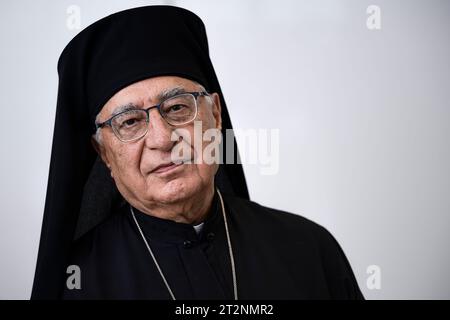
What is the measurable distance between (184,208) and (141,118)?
1.27 ft

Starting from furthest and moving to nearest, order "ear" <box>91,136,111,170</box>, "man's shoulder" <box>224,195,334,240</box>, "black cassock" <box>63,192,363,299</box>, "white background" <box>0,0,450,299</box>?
"white background" <box>0,0,450,299</box>, "man's shoulder" <box>224,195,334,240</box>, "ear" <box>91,136,111,170</box>, "black cassock" <box>63,192,363,299</box>

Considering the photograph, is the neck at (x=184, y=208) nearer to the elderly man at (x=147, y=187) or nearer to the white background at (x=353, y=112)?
the elderly man at (x=147, y=187)

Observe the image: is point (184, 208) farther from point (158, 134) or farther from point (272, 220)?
point (272, 220)

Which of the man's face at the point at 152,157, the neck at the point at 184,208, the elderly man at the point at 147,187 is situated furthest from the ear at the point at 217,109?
the neck at the point at 184,208

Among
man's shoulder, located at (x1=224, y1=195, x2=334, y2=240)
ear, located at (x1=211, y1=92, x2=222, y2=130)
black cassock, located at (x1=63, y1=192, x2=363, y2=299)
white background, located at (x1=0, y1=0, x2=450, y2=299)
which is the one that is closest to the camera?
black cassock, located at (x1=63, y1=192, x2=363, y2=299)

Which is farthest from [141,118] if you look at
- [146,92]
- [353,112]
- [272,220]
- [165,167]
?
[353,112]

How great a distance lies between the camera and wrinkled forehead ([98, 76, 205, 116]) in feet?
5.41

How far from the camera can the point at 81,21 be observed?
2.87 meters

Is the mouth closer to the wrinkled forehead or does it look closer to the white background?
the wrinkled forehead

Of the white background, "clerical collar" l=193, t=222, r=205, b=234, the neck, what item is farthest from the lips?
the white background

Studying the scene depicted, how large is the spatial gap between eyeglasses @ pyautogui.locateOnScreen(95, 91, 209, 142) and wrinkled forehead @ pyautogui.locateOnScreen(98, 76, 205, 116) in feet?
0.08

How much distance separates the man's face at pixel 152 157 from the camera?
5.33 feet

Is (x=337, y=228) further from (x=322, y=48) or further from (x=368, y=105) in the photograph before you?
(x=322, y=48)

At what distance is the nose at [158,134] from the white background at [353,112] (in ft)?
4.97
